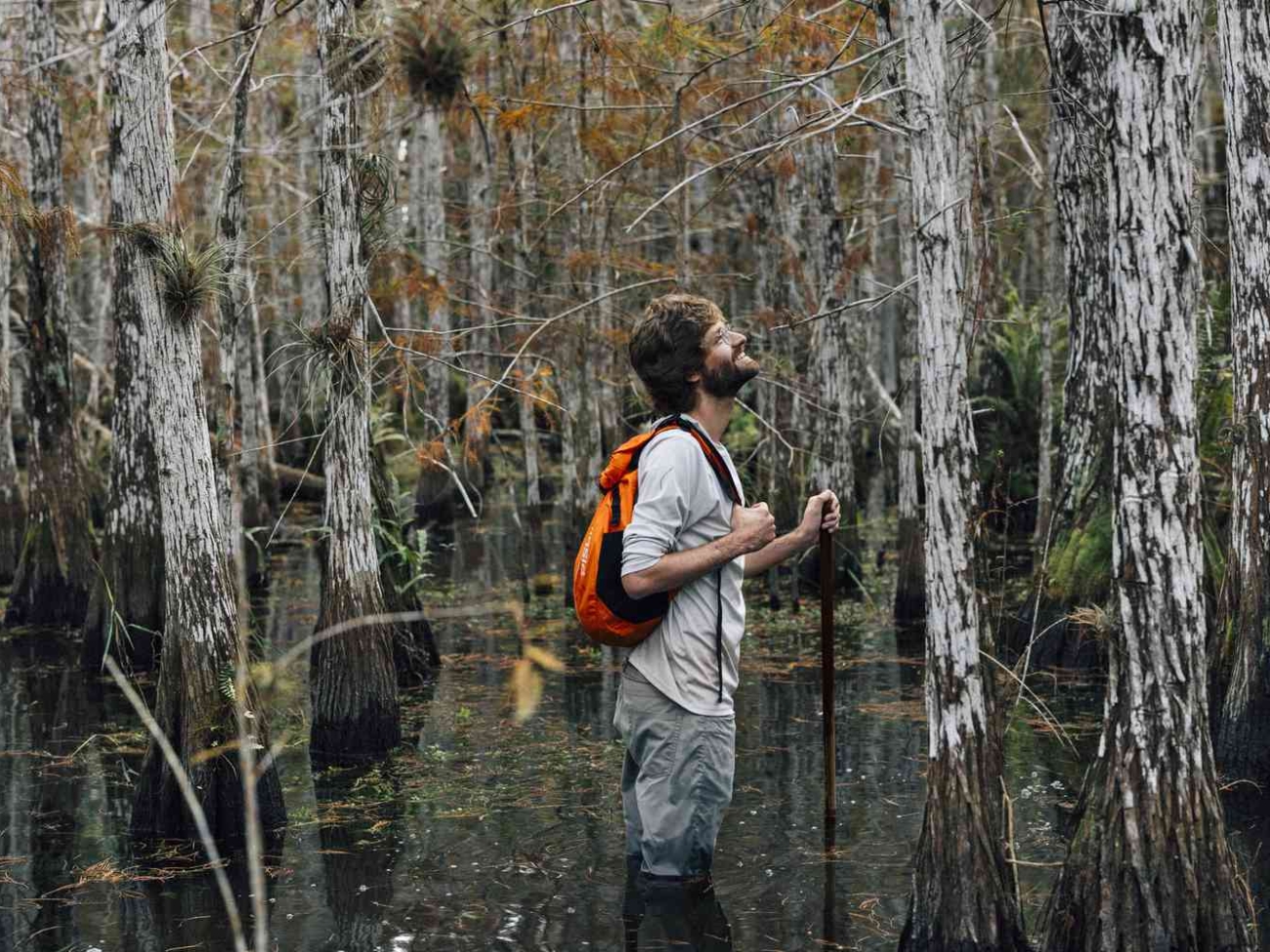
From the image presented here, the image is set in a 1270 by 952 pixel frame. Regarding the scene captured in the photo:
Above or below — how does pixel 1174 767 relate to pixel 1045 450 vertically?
below

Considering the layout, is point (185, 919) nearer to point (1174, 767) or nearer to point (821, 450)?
point (1174, 767)

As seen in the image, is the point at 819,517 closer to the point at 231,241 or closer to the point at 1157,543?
the point at 1157,543

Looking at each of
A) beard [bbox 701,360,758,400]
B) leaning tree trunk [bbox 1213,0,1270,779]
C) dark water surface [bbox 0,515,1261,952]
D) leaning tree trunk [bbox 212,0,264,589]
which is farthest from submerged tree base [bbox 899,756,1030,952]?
leaning tree trunk [bbox 212,0,264,589]

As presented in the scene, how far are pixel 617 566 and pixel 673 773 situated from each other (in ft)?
2.45

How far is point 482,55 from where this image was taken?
516 inches

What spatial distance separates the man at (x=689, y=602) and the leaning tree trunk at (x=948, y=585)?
1.59ft

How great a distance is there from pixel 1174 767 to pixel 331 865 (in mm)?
3798

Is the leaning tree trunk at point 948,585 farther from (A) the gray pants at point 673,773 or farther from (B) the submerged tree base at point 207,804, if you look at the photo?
(B) the submerged tree base at point 207,804

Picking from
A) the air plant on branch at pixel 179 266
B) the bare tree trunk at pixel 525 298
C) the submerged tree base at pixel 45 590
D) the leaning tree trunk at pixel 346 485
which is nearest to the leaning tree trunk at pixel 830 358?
the bare tree trunk at pixel 525 298

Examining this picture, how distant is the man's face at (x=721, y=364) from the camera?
4801mm

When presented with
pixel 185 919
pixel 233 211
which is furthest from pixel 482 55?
pixel 185 919

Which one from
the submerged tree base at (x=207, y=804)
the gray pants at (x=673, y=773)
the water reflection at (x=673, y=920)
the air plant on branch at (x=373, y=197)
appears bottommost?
the water reflection at (x=673, y=920)

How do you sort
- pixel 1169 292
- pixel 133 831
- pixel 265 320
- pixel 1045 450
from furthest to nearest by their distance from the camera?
1. pixel 265 320
2. pixel 1045 450
3. pixel 133 831
4. pixel 1169 292

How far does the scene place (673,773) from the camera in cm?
484
